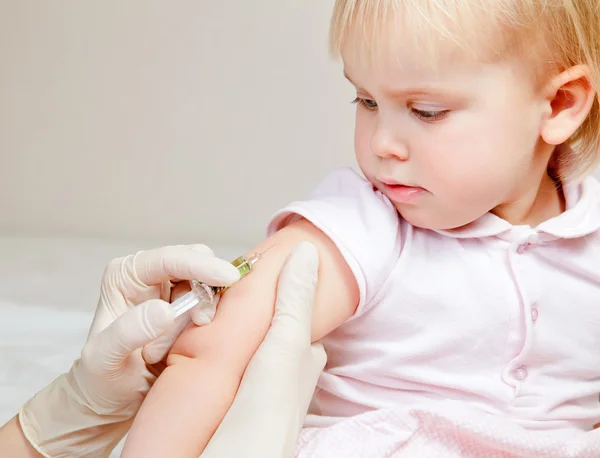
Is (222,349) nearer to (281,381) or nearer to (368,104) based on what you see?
(281,381)

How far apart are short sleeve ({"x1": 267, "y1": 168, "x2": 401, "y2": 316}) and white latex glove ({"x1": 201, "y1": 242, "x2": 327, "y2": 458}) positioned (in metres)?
0.05

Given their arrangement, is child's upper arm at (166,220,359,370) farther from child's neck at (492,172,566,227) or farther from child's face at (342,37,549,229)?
child's neck at (492,172,566,227)

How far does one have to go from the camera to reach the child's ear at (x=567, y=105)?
1408 mm

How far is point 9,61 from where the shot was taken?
2.89 metres

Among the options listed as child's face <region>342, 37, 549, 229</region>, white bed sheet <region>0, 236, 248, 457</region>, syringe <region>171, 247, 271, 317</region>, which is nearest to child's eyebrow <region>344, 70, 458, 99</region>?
child's face <region>342, 37, 549, 229</region>

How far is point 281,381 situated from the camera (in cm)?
132

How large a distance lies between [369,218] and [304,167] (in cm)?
147

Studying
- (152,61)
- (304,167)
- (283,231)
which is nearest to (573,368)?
(283,231)

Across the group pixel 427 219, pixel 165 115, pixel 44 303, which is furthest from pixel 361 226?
pixel 165 115

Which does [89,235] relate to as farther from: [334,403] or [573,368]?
[573,368]

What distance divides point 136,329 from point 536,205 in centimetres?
66

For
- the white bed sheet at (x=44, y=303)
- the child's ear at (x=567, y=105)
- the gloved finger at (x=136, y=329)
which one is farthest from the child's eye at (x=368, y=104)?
the white bed sheet at (x=44, y=303)

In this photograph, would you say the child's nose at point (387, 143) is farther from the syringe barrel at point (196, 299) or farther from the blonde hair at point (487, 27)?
the syringe barrel at point (196, 299)

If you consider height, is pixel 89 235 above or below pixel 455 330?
below
